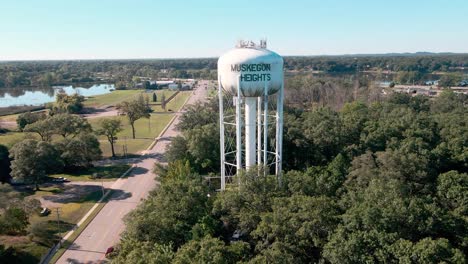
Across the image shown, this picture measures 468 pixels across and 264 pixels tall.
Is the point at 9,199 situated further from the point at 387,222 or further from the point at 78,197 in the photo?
the point at 387,222

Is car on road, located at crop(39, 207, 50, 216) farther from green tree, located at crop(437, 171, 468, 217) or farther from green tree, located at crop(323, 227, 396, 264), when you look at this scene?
green tree, located at crop(437, 171, 468, 217)

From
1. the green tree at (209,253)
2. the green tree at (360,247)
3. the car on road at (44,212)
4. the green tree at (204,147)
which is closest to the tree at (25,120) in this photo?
the car on road at (44,212)

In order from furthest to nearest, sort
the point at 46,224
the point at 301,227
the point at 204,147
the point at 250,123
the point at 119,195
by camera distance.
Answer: the point at 204,147
the point at 119,195
the point at 46,224
the point at 250,123
the point at 301,227

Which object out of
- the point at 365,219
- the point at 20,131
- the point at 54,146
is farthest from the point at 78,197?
the point at 20,131

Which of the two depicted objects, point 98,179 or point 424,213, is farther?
point 98,179

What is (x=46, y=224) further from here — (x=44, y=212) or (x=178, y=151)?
(x=178, y=151)

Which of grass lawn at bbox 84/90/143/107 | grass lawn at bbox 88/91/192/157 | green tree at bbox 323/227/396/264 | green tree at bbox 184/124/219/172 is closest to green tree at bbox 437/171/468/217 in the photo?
green tree at bbox 323/227/396/264

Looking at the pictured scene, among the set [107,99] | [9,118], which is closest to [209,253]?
[9,118]
